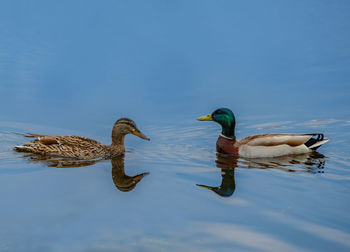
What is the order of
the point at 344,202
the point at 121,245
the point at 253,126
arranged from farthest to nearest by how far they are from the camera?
the point at 253,126, the point at 344,202, the point at 121,245

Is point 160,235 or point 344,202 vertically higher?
point 344,202

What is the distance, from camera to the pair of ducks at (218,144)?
33.8ft

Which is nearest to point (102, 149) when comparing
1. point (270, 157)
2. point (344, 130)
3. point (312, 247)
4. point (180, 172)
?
point (180, 172)

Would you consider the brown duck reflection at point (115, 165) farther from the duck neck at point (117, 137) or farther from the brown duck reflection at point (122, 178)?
the duck neck at point (117, 137)

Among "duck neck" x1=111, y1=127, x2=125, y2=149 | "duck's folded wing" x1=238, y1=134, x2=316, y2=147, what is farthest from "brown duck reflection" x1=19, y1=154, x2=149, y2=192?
"duck's folded wing" x1=238, y1=134, x2=316, y2=147

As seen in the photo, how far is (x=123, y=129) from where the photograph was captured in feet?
35.3

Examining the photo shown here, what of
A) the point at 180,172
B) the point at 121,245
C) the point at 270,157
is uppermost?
the point at 270,157

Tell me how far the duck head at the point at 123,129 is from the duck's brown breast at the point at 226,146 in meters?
1.91

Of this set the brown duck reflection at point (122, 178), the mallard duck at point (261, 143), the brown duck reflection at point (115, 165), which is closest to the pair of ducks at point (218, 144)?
the mallard duck at point (261, 143)

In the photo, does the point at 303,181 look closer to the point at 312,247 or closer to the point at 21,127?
the point at 312,247

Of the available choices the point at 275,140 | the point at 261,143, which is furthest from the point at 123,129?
the point at 275,140

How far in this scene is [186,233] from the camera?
21.5ft

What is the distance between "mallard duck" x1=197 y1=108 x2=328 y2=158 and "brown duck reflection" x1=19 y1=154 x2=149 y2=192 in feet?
7.92

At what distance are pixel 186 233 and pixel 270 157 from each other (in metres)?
5.03
